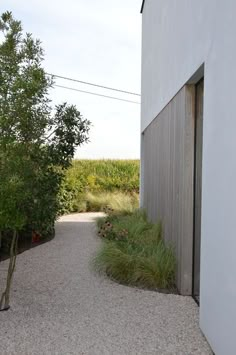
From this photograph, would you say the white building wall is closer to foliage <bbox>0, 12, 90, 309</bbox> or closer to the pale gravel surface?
the pale gravel surface

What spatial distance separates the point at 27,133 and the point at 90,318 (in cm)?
201

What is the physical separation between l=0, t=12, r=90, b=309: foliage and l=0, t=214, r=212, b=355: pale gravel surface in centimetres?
51

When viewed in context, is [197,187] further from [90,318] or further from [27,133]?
[27,133]

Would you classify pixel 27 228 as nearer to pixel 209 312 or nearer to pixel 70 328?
pixel 70 328

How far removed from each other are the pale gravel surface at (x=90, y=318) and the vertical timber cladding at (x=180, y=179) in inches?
19.3

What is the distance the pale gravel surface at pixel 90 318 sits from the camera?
3482mm

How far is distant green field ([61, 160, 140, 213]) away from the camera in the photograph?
15148mm

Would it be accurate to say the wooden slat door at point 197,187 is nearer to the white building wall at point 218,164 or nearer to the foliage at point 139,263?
the foliage at point 139,263

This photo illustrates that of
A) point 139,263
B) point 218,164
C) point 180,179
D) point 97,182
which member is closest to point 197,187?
point 180,179

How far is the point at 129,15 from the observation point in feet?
48.3

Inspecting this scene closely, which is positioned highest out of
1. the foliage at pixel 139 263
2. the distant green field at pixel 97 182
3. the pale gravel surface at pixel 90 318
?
the distant green field at pixel 97 182

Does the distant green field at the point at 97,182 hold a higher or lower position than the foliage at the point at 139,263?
higher

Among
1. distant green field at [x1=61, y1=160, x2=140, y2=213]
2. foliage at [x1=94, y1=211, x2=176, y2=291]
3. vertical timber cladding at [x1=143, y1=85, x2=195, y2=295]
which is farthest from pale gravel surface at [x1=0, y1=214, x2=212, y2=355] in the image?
distant green field at [x1=61, y1=160, x2=140, y2=213]

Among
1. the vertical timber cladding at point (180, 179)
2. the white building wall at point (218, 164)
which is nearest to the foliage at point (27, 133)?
the vertical timber cladding at point (180, 179)
